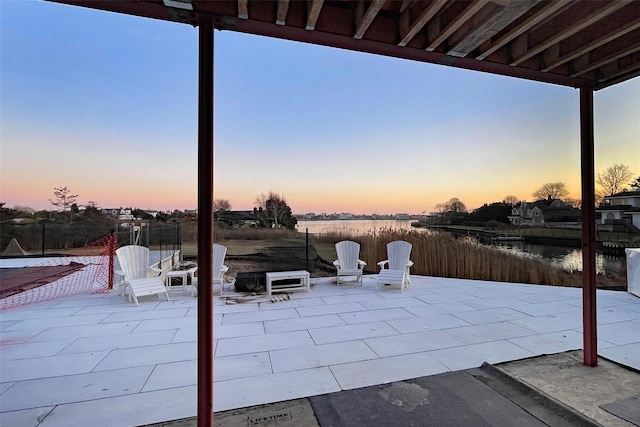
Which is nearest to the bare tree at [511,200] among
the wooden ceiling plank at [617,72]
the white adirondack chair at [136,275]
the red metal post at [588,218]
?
the red metal post at [588,218]

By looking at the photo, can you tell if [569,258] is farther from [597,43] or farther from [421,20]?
[421,20]

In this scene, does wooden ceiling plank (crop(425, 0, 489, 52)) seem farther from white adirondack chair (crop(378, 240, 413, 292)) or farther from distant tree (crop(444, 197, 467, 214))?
distant tree (crop(444, 197, 467, 214))

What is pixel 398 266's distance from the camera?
5.73 metres

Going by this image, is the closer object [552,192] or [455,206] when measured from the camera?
[552,192]

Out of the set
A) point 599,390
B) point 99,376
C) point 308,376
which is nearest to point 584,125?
point 599,390

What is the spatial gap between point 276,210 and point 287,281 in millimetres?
5016

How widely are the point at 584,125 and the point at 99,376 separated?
14.9 feet

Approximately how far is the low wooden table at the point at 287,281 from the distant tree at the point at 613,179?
966 centimetres

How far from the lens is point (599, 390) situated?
6.95 feet

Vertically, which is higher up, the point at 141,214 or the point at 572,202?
the point at 572,202

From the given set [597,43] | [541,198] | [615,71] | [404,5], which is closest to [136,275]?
[404,5]

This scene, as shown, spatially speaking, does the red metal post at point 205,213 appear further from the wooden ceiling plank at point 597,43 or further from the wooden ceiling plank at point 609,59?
the wooden ceiling plank at point 609,59

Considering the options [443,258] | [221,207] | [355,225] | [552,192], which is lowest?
[443,258]

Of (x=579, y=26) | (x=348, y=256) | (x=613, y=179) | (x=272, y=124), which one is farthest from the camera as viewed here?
(x=613, y=179)
